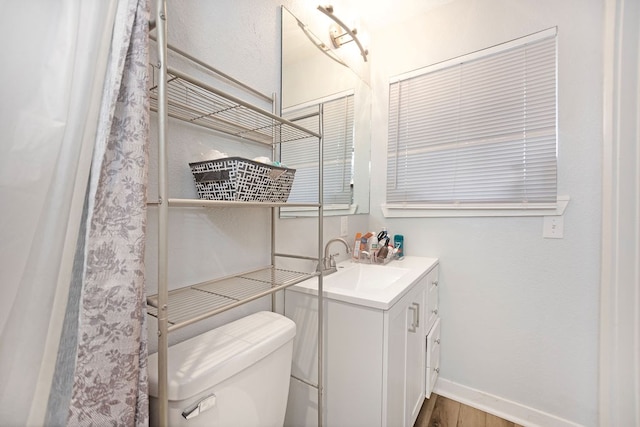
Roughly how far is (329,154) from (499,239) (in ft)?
3.73

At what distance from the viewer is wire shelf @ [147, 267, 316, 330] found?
70 cm

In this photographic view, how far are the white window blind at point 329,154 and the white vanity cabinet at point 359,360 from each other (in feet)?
1.80

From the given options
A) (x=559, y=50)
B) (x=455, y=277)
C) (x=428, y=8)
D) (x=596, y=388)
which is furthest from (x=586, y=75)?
(x=596, y=388)

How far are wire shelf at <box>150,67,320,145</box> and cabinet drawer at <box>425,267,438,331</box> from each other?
43.5 inches

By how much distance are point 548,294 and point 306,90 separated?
5.57 ft

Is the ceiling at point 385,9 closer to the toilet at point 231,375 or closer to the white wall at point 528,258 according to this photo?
the white wall at point 528,258

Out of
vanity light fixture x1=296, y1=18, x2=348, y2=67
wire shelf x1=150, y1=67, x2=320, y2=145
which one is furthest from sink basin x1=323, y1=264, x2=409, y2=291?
vanity light fixture x1=296, y1=18, x2=348, y2=67

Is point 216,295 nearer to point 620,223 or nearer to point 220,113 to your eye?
point 220,113

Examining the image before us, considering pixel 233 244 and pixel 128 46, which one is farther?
pixel 233 244

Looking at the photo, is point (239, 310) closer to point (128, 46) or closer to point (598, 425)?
point (128, 46)

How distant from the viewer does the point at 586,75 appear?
135 centimetres

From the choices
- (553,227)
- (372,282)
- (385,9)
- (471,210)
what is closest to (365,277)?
(372,282)

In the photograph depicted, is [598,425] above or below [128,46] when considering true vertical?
below

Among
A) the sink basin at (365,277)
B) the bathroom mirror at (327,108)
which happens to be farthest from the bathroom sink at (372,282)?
the bathroom mirror at (327,108)
